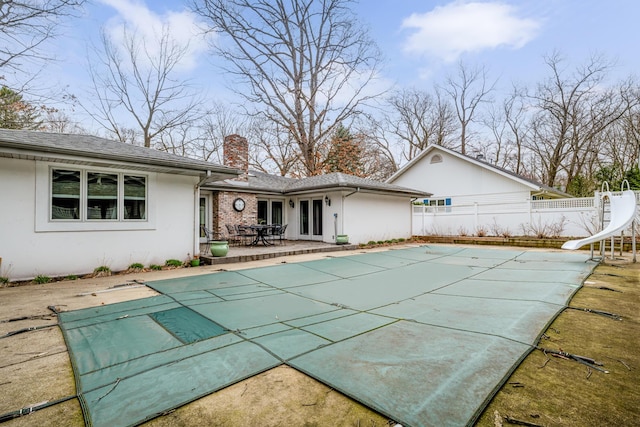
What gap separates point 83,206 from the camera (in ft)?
21.4

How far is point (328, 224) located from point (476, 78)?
1909 centimetres

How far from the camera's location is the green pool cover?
6.29ft

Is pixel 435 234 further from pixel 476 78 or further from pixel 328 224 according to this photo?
pixel 476 78

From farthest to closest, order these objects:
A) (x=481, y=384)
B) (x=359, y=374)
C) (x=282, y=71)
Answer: (x=282, y=71) < (x=359, y=374) < (x=481, y=384)

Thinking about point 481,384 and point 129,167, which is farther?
point 129,167

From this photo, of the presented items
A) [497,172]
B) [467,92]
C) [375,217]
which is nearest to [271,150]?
[375,217]

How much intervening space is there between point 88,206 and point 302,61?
15572mm

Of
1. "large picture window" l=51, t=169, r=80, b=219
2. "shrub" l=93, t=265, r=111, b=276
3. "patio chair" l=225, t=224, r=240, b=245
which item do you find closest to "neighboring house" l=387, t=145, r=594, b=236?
"patio chair" l=225, t=224, r=240, b=245

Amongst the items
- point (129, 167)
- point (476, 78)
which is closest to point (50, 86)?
point (129, 167)

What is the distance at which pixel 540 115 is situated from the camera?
21172 millimetres

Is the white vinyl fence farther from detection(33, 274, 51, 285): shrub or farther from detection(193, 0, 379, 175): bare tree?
detection(33, 274, 51, 285): shrub

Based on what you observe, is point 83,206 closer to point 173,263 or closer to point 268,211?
point 173,263

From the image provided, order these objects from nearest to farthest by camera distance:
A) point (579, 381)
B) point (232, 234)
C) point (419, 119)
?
point (579, 381) → point (232, 234) → point (419, 119)

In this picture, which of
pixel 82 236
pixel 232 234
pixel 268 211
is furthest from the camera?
pixel 268 211
